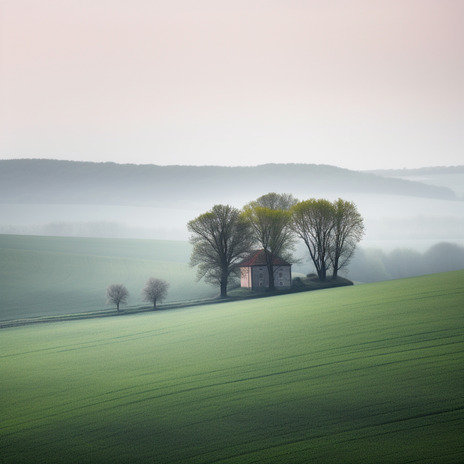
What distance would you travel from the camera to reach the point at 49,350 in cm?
3700

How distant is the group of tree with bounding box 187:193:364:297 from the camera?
64.6 meters

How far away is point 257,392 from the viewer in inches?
885

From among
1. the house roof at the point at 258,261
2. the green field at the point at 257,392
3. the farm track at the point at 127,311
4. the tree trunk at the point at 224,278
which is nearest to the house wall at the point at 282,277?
the house roof at the point at 258,261

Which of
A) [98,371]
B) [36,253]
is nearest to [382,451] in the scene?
[98,371]

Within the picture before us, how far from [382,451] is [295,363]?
9.86 meters

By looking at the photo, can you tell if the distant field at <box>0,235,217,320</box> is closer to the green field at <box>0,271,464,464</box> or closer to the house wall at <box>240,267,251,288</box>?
the house wall at <box>240,267,251,288</box>

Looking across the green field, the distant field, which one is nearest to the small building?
the distant field

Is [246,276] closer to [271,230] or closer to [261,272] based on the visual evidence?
[261,272]

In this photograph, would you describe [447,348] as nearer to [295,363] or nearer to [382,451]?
[295,363]

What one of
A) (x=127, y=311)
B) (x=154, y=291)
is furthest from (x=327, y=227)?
(x=127, y=311)

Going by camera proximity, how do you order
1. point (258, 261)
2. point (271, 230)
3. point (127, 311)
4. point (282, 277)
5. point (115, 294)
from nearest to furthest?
point (127, 311), point (115, 294), point (271, 230), point (258, 261), point (282, 277)

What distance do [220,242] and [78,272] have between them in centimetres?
2454

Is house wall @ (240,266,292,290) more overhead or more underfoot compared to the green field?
more overhead

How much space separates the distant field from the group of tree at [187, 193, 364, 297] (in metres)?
6.17
